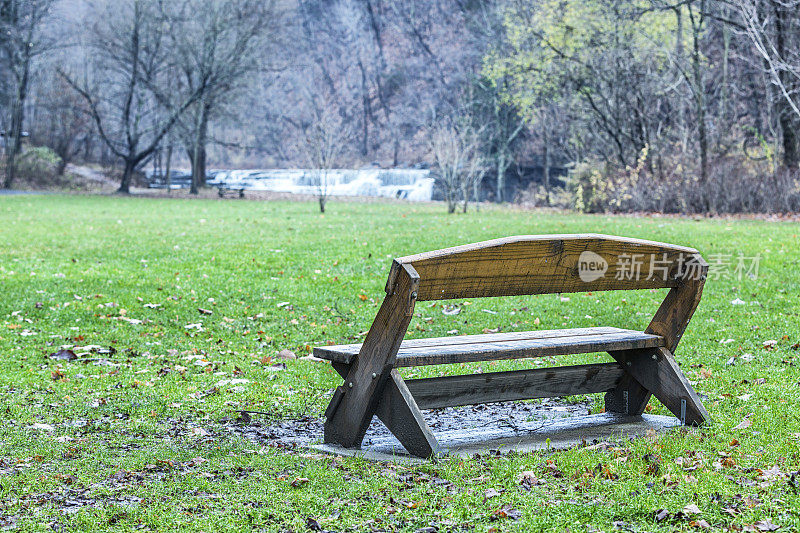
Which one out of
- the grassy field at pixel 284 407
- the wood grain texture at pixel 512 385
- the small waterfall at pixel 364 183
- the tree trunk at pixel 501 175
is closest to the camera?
the grassy field at pixel 284 407

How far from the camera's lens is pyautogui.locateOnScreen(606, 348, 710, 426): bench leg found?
457 centimetres

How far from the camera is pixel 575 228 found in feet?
61.2

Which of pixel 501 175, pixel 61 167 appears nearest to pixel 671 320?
pixel 501 175

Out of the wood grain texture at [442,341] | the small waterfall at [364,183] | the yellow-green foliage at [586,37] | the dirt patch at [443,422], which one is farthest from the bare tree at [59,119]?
the wood grain texture at [442,341]

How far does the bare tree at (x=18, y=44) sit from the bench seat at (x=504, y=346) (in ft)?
136

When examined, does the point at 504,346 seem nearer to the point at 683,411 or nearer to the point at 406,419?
the point at 406,419

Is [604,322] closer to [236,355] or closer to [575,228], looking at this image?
[236,355]

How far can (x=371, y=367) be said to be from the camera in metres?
4.01

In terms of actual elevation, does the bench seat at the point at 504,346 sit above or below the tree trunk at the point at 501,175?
below

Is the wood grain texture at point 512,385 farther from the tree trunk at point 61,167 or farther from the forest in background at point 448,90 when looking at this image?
the tree trunk at point 61,167

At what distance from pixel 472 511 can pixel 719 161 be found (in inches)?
950

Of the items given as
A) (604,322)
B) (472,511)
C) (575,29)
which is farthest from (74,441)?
(575,29)

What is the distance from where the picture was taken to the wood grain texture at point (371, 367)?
3730 millimetres

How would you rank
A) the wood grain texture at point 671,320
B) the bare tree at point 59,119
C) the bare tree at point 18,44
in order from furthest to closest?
the bare tree at point 59,119, the bare tree at point 18,44, the wood grain texture at point 671,320
